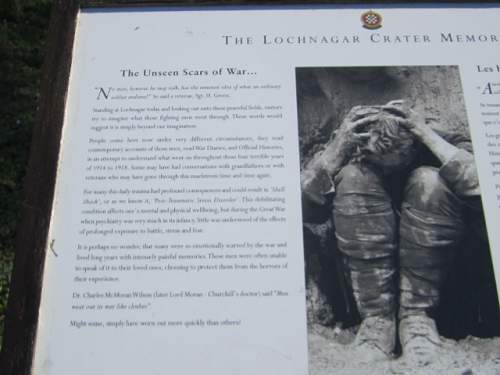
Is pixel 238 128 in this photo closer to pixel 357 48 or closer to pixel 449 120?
pixel 357 48

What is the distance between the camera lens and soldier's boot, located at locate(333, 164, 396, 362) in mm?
1615

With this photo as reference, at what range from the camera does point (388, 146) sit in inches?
71.8

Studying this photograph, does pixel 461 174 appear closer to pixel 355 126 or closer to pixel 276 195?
pixel 355 126

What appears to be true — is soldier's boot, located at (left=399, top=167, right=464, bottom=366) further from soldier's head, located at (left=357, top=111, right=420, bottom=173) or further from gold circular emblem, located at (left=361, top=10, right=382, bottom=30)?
gold circular emblem, located at (left=361, top=10, right=382, bottom=30)

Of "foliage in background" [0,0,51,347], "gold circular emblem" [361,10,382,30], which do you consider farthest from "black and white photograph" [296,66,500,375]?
"foliage in background" [0,0,51,347]

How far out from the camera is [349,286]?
5.53ft

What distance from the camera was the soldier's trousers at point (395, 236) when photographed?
1659mm

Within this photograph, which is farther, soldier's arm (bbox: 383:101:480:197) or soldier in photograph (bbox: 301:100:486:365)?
soldier's arm (bbox: 383:101:480:197)

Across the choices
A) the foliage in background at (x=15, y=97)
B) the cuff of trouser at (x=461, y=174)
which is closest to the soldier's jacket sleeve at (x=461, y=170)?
the cuff of trouser at (x=461, y=174)

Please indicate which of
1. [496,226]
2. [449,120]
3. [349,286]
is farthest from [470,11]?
[349,286]

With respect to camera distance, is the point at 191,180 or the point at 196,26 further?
the point at 196,26

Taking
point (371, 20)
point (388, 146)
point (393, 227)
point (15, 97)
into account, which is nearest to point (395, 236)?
point (393, 227)

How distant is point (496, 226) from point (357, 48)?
2.81 feet

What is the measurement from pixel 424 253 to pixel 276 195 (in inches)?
21.5
